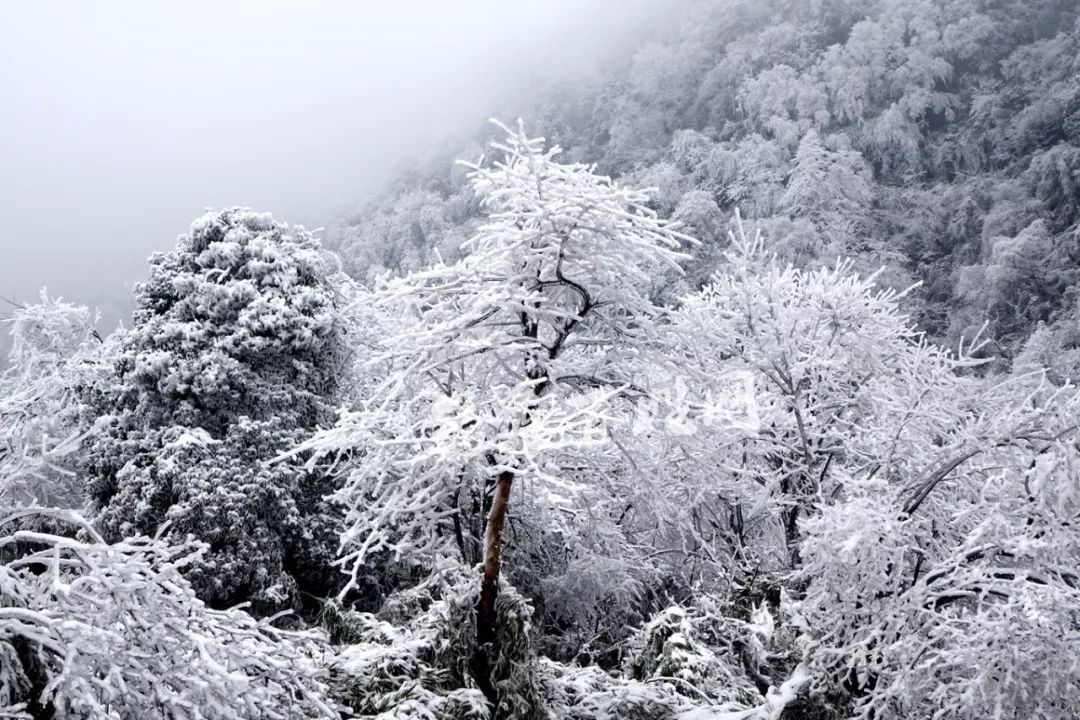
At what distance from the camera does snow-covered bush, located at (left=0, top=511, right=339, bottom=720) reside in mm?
3996

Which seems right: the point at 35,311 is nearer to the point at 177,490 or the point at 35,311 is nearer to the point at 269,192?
the point at 177,490

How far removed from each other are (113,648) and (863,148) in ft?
168

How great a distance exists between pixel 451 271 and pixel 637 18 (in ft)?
241

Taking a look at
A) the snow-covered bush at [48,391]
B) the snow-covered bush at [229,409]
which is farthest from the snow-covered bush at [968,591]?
the snow-covered bush at [48,391]

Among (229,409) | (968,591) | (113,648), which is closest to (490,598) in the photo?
(113,648)

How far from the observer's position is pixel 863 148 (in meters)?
48.7

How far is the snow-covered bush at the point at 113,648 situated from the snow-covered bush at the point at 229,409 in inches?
285

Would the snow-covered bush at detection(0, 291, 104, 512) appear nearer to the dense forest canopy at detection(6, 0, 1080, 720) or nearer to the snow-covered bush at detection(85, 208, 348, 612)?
the dense forest canopy at detection(6, 0, 1080, 720)

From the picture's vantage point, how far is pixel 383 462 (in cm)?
673

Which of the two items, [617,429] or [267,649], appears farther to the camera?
[617,429]

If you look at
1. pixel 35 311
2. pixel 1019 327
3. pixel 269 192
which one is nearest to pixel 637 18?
pixel 269 192

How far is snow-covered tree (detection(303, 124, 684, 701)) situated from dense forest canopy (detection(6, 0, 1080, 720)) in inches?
1.4

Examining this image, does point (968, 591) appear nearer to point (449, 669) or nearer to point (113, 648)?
point (449, 669)

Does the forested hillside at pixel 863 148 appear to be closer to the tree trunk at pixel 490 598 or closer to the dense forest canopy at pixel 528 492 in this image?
the dense forest canopy at pixel 528 492
